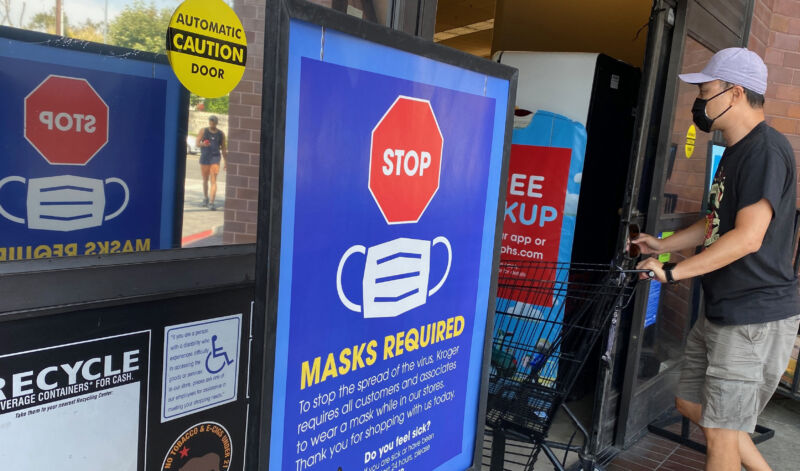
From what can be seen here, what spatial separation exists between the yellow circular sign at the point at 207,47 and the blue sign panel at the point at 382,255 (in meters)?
0.93

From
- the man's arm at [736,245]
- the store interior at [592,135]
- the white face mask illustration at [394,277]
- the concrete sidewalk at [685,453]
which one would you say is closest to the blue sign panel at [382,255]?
the white face mask illustration at [394,277]

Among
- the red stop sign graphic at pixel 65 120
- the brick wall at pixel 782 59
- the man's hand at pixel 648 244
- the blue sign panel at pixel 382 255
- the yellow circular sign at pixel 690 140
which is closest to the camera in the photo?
the blue sign panel at pixel 382 255

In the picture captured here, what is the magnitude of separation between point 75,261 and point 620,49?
269 inches

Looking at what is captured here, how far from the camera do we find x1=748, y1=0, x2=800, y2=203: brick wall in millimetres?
4863

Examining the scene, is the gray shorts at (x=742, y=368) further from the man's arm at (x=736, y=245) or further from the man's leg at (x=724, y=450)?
the man's arm at (x=736, y=245)

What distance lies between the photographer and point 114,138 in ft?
7.36

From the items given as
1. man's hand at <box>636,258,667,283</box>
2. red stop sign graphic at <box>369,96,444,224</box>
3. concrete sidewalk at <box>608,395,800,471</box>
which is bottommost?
concrete sidewalk at <box>608,395,800,471</box>

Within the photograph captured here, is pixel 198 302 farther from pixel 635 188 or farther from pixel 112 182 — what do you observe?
pixel 635 188

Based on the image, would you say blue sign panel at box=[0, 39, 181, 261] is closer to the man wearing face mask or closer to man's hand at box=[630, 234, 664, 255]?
the man wearing face mask

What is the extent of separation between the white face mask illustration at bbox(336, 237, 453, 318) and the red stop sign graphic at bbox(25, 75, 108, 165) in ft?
4.34

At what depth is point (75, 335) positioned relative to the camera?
5.73 feet

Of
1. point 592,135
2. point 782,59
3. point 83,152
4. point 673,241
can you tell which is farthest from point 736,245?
point 782,59

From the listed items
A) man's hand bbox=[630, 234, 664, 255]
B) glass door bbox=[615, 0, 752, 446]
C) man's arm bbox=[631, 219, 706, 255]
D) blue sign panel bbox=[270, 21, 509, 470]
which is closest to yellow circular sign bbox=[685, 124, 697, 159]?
glass door bbox=[615, 0, 752, 446]

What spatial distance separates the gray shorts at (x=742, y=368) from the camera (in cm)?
267
